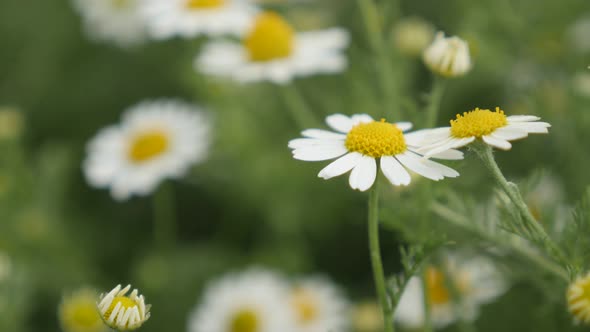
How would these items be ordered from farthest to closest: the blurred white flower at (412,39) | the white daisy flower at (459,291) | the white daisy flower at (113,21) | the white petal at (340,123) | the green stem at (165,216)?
the white daisy flower at (113,21), the green stem at (165,216), the blurred white flower at (412,39), the white daisy flower at (459,291), the white petal at (340,123)

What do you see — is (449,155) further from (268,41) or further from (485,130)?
(268,41)

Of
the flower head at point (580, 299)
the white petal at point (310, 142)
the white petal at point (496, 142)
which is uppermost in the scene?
the white petal at point (310, 142)

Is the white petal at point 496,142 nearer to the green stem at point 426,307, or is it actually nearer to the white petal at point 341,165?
the white petal at point 341,165

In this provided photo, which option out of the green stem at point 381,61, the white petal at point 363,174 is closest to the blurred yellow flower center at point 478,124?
the white petal at point 363,174

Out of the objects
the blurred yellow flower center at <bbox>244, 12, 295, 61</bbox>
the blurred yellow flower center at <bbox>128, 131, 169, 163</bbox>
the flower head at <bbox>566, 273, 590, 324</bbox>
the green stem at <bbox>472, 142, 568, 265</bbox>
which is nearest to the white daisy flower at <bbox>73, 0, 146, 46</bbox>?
the blurred yellow flower center at <bbox>128, 131, 169, 163</bbox>

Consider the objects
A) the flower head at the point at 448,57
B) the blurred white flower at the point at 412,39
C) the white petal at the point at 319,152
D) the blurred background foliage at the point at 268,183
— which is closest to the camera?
the white petal at the point at 319,152

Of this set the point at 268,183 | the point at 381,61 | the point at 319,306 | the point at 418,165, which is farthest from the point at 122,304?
the point at 268,183

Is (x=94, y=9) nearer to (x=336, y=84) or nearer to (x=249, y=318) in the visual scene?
(x=336, y=84)

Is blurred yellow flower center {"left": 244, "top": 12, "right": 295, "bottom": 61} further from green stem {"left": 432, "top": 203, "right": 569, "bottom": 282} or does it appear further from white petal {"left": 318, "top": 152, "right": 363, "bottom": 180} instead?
white petal {"left": 318, "top": 152, "right": 363, "bottom": 180}
